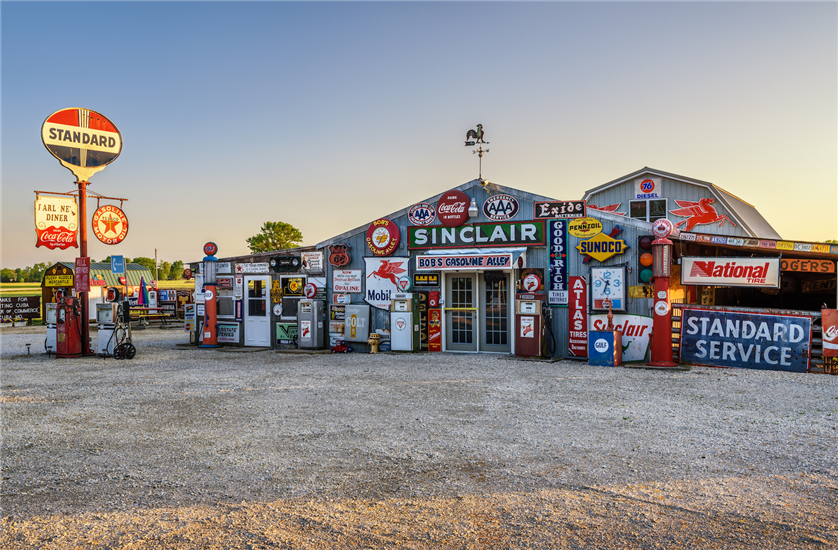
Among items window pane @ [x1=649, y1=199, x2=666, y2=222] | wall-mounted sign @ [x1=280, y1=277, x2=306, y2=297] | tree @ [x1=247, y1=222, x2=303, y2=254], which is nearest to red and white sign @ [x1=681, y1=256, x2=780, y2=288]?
wall-mounted sign @ [x1=280, y1=277, x2=306, y2=297]

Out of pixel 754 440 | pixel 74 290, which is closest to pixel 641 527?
pixel 754 440

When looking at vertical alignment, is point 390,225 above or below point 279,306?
above

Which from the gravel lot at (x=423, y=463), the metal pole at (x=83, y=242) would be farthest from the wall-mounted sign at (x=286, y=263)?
the gravel lot at (x=423, y=463)

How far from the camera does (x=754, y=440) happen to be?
622 cm

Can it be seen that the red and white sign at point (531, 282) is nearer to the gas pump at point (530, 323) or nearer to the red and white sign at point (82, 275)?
the gas pump at point (530, 323)

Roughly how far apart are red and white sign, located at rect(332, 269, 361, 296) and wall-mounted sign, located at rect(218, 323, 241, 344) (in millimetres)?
3392

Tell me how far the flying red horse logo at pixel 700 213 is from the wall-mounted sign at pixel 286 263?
15.1 metres

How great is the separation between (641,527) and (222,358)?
1175 centimetres

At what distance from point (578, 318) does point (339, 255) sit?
253 inches

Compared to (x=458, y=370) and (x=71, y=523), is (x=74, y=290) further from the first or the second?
(x=71, y=523)

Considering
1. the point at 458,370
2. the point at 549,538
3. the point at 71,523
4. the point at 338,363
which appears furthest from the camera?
the point at 338,363

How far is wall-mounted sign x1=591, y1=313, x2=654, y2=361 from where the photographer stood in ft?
39.7

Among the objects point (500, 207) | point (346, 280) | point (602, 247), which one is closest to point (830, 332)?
point (602, 247)

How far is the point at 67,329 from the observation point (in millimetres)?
14383
